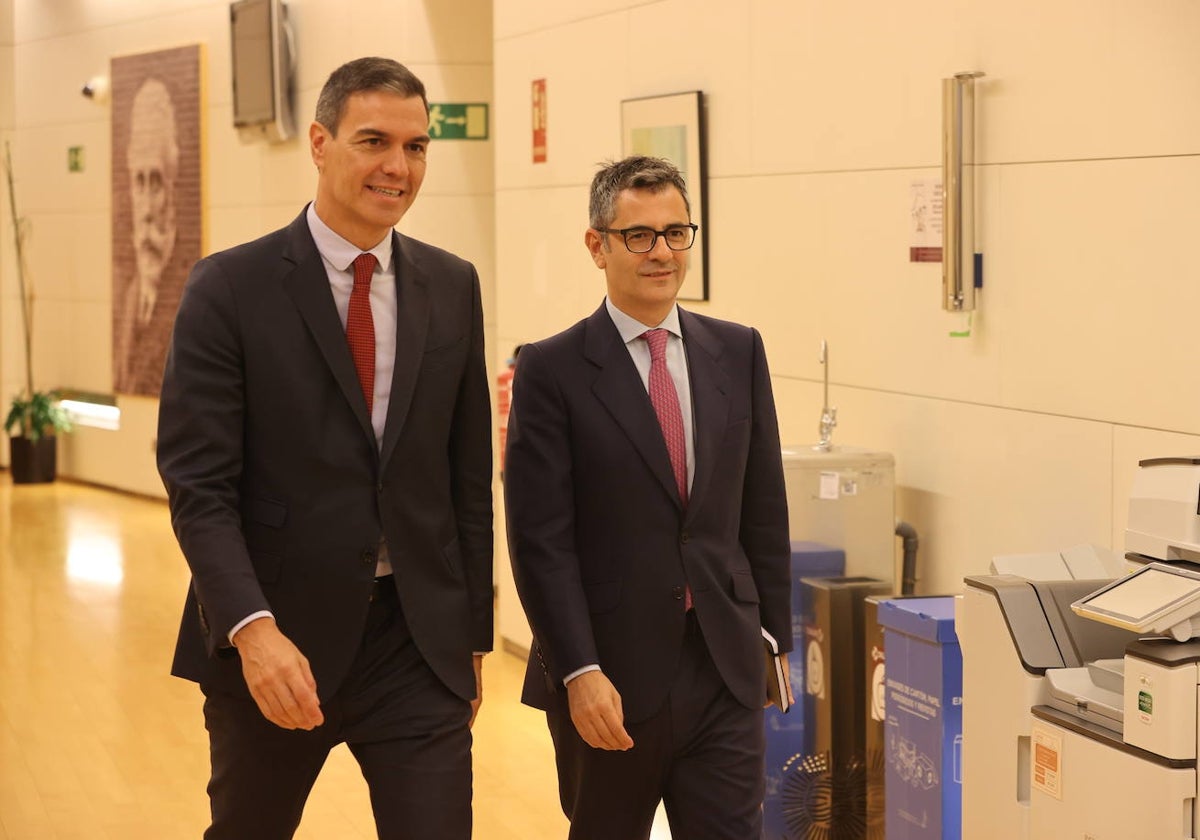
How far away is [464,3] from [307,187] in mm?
2006

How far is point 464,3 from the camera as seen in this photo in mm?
8656

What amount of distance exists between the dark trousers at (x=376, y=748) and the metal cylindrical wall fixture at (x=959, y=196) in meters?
2.32

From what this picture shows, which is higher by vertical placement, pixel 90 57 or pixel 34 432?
pixel 90 57

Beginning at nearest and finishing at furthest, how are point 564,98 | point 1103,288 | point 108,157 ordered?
point 1103,288 < point 564,98 < point 108,157

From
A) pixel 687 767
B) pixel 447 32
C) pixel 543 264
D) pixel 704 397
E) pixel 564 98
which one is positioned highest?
pixel 447 32

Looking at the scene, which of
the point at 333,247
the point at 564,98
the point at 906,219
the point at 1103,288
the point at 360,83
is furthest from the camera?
the point at 564,98

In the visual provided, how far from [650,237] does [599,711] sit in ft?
2.72

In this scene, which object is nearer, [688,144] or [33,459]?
[688,144]

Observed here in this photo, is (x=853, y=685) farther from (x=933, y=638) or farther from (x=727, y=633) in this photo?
(x=727, y=633)

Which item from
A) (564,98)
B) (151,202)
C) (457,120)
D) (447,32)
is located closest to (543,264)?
(564,98)

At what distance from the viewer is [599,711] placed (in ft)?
9.07

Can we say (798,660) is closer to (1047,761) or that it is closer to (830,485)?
(830,485)

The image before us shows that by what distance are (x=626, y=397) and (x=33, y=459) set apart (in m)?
11.3

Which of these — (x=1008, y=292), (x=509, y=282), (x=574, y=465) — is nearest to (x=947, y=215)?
(x=1008, y=292)
